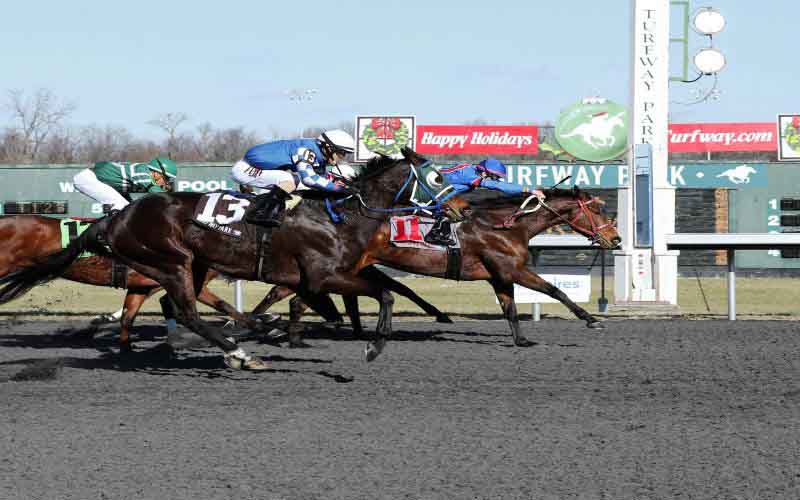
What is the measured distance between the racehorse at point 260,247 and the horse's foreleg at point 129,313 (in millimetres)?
1516

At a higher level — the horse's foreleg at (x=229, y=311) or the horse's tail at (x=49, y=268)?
the horse's tail at (x=49, y=268)

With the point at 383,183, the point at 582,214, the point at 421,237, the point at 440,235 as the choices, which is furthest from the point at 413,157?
the point at 582,214

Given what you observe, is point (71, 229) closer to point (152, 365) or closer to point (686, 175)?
point (152, 365)

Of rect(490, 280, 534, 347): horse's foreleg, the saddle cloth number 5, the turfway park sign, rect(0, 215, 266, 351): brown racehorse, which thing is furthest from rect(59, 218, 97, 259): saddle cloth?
the turfway park sign

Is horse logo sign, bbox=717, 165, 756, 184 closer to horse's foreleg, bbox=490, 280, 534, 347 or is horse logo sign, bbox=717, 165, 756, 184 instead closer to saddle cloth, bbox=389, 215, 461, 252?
horse's foreleg, bbox=490, 280, 534, 347

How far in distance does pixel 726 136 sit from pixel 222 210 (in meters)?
31.3

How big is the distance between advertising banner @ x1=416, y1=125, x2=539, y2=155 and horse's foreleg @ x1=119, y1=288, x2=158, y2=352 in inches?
1021

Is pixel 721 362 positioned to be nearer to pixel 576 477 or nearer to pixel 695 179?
pixel 576 477

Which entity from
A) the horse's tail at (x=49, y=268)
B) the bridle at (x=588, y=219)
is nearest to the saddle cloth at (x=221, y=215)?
the horse's tail at (x=49, y=268)

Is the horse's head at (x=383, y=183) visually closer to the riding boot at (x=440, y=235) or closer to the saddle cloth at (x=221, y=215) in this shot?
the saddle cloth at (x=221, y=215)

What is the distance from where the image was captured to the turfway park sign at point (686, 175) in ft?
91.0

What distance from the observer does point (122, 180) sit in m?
11.3

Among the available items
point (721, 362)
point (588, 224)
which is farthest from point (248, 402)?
point (588, 224)

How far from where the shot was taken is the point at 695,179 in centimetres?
2775
